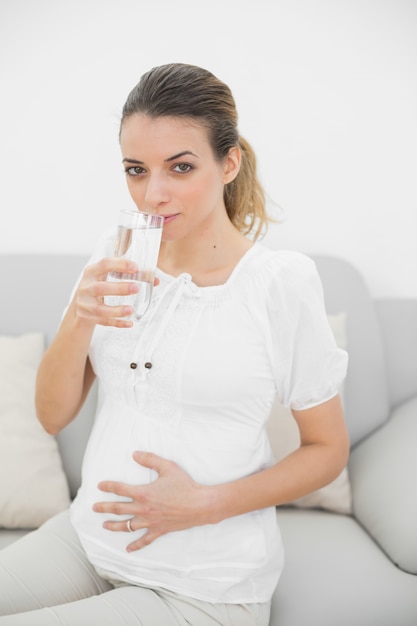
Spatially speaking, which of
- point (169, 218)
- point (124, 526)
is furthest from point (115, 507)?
point (169, 218)

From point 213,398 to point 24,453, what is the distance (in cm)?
70

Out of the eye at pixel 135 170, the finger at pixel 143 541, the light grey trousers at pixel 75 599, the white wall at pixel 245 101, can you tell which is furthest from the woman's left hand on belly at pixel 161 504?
the white wall at pixel 245 101

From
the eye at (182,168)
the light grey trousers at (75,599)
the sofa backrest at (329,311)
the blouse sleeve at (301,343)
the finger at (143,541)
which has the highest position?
the eye at (182,168)

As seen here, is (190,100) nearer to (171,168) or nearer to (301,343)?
(171,168)

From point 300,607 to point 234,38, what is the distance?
162 centimetres

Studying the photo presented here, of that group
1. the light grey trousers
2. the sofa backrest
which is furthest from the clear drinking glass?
the sofa backrest

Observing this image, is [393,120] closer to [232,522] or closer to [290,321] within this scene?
[290,321]

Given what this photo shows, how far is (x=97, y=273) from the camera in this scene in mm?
1148

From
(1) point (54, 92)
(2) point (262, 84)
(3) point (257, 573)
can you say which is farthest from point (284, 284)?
(1) point (54, 92)

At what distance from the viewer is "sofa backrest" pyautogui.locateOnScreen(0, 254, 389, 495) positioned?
2008mm

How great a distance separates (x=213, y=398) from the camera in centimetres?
128

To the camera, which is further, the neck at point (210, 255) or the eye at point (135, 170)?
the neck at point (210, 255)

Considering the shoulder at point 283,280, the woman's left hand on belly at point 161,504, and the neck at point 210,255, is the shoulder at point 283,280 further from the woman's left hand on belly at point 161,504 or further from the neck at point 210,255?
the woman's left hand on belly at point 161,504

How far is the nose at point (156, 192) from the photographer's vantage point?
4.03 ft
